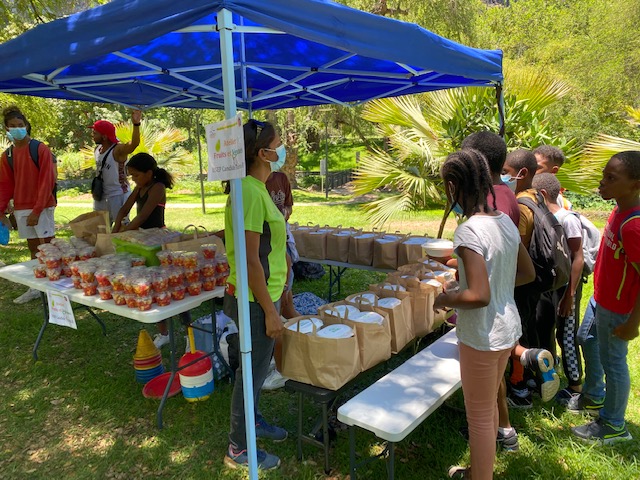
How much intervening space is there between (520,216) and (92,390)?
125 inches

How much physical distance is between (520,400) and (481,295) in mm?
1648

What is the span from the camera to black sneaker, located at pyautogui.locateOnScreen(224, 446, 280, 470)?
233cm

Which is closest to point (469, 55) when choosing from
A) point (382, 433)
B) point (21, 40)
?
point (382, 433)

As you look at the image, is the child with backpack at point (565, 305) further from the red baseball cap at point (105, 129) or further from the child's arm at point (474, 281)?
the red baseball cap at point (105, 129)

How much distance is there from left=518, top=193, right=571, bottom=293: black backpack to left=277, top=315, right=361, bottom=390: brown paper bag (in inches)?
44.9

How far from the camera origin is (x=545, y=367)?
2.14m

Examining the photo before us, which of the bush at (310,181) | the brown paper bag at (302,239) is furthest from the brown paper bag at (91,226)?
the bush at (310,181)

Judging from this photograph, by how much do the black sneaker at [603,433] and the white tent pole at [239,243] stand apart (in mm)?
1925

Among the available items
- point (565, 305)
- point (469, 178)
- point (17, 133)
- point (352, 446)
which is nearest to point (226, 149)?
point (469, 178)

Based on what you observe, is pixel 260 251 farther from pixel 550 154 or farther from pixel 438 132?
pixel 438 132

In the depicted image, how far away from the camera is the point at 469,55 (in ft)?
8.68

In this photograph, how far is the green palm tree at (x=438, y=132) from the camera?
16.2 ft

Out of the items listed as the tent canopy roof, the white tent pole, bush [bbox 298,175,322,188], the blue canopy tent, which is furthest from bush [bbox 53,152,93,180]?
the white tent pole

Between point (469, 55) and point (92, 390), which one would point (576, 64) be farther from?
point (92, 390)
